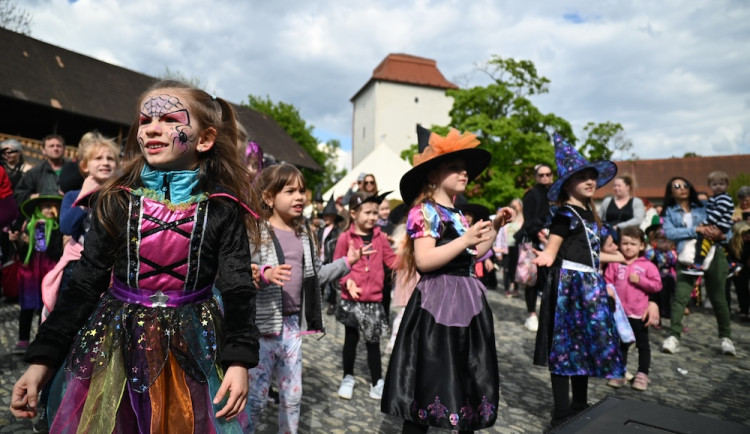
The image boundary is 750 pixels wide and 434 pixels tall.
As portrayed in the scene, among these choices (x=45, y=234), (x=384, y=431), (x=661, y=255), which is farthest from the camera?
(x=661, y=255)

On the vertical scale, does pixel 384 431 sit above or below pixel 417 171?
below

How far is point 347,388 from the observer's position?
457 centimetres

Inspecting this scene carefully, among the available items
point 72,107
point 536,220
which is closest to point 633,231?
point 536,220

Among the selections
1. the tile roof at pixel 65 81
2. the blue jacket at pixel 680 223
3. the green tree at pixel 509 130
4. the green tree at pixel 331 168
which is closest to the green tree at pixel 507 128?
the green tree at pixel 509 130

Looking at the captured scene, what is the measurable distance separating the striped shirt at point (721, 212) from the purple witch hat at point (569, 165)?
3.64 meters

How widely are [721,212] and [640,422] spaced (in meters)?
5.98

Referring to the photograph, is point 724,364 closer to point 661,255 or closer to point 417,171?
point 661,255

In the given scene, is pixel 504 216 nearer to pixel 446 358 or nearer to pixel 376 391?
pixel 446 358

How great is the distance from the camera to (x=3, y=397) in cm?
398

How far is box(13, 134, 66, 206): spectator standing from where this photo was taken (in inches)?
237

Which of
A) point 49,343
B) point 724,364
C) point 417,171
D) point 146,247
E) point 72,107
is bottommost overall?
point 724,364

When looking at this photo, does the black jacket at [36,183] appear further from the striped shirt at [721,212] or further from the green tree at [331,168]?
the green tree at [331,168]

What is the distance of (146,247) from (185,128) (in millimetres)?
495

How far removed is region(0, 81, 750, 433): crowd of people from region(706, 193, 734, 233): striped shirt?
2022mm
